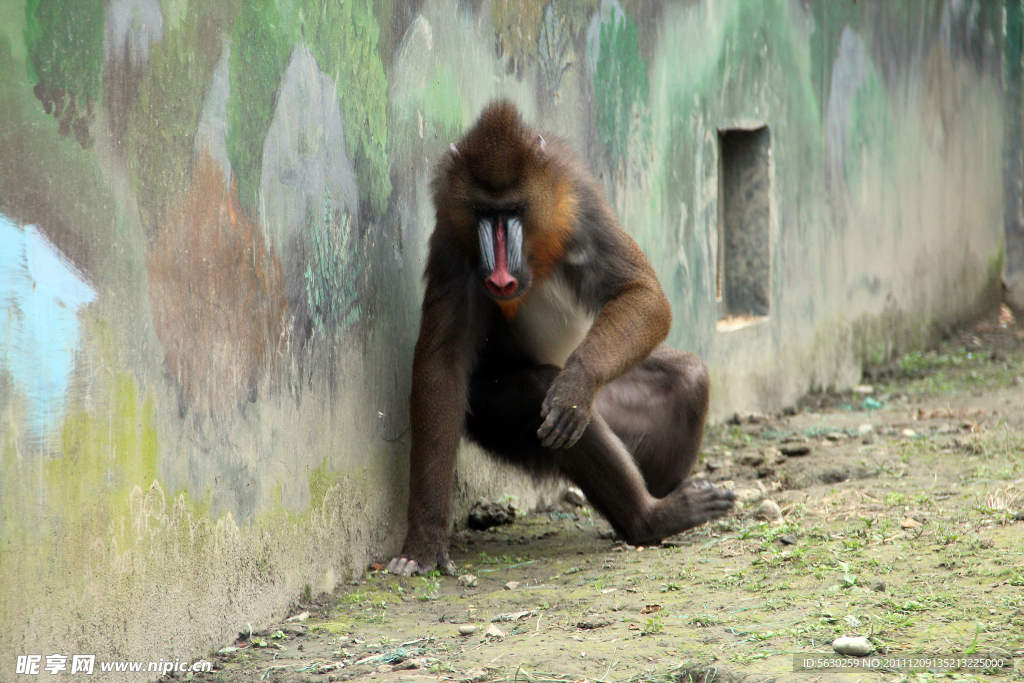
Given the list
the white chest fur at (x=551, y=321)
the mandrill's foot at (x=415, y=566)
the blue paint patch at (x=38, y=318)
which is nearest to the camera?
the blue paint patch at (x=38, y=318)

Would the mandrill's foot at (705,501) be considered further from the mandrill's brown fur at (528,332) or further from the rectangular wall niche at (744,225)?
the rectangular wall niche at (744,225)

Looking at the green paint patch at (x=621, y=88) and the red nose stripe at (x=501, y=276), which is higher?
the green paint patch at (x=621, y=88)

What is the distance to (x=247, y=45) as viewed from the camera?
3514 mm

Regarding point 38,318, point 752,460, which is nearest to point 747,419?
point 752,460

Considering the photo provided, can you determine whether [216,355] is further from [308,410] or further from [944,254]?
[944,254]

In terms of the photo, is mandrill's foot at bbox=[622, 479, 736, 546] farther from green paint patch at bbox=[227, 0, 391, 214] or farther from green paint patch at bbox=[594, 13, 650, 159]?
green paint patch at bbox=[594, 13, 650, 159]

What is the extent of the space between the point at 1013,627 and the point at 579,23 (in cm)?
369

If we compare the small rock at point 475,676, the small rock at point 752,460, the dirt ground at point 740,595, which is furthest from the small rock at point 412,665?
the small rock at point 752,460

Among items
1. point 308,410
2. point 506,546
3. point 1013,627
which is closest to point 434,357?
point 308,410

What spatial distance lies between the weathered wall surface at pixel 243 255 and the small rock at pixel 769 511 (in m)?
1.18

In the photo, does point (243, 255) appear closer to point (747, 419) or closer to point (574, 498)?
point (574, 498)

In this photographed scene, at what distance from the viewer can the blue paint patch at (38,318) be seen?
2.64 metres

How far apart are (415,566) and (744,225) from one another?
4233 mm

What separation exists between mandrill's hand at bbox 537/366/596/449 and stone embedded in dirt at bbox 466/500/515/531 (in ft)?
3.06
